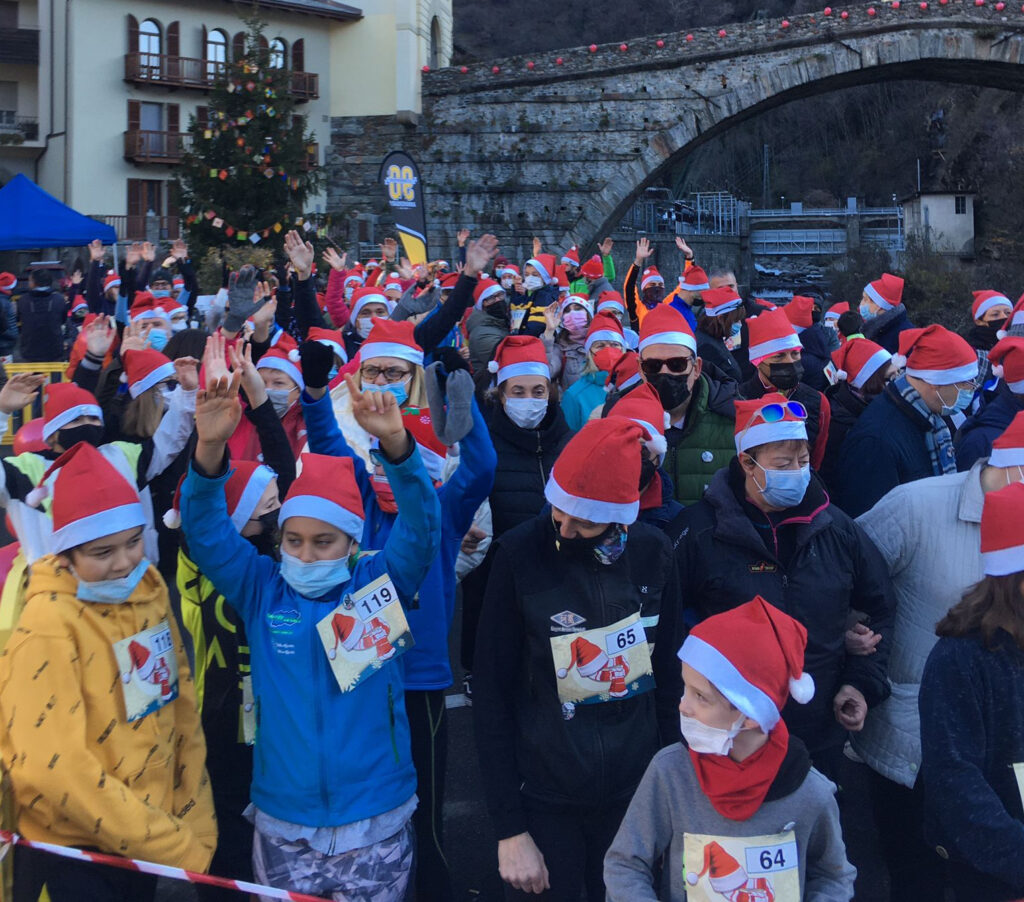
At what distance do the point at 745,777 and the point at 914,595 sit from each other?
137cm

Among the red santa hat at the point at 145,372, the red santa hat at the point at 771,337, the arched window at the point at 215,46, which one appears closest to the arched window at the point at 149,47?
the arched window at the point at 215,46

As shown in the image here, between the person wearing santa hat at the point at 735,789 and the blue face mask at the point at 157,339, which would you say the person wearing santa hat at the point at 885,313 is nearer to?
the blue face mask at the point at 157,339

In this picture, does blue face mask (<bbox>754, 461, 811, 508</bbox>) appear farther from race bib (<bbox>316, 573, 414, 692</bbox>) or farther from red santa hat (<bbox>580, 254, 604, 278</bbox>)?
red santa hat (<bbox>580, 254, 604, 278</bbox>)

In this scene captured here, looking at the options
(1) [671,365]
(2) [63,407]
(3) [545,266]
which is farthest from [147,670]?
(3) [545,266]

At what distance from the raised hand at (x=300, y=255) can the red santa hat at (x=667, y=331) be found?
2.17 meters

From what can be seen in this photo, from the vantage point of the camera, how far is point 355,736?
295 cm

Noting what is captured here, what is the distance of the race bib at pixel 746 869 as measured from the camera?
7.64ft

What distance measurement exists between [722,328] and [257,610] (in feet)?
14.7

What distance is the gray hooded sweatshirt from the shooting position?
Result: 93.4 inches

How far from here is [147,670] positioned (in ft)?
9.50

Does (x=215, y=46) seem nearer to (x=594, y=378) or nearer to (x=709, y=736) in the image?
(x=594, y=378)

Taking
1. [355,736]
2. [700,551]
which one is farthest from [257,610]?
[700,551]

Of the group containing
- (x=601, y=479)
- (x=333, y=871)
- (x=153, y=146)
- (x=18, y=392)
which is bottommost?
(x=333, y=871)

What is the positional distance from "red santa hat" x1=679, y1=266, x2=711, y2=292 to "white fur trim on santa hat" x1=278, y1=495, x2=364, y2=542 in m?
5.63
